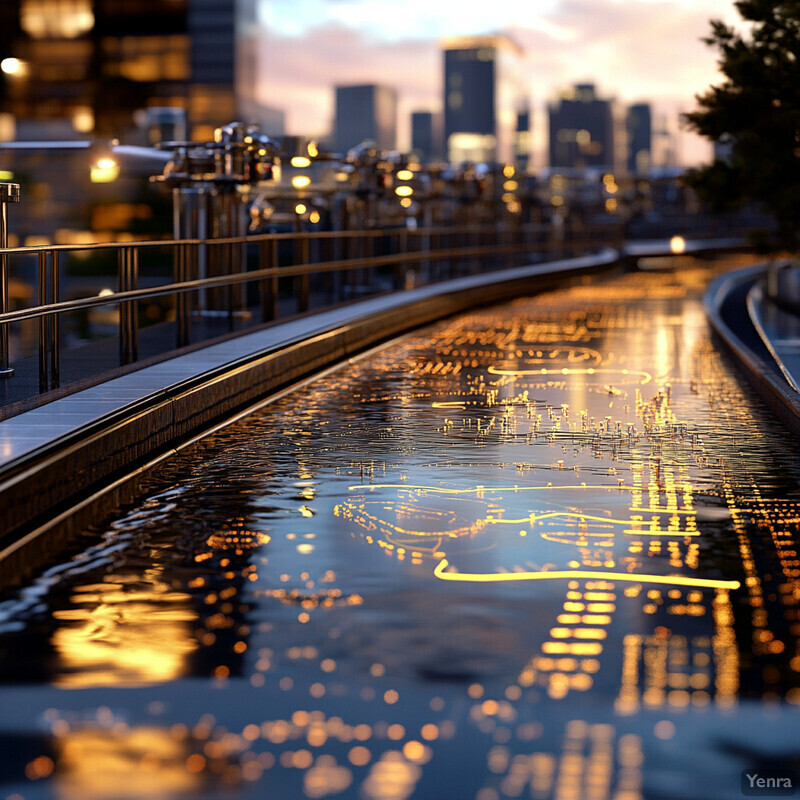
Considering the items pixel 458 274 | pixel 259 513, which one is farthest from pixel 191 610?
pixel 458 274

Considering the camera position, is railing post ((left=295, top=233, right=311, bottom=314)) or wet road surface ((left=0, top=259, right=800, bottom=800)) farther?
railing post ((left=295, top=233, right=311, bottom=314))

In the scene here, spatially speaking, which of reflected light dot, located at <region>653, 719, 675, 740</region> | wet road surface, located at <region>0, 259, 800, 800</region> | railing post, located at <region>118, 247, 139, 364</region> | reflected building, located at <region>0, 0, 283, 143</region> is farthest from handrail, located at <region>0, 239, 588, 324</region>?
reflected building, located at <region>0, 0, 283, 143</region>

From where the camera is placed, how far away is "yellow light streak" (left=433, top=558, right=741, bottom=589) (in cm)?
700

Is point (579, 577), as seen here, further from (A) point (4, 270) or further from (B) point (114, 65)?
(B) point (114, 65)

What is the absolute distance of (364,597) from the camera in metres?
6.66

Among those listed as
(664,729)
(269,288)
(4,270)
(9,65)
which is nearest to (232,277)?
(269,288)

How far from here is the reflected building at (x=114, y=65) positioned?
150m

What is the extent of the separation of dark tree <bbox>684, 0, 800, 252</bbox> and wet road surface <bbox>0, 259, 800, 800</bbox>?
861 centimetres

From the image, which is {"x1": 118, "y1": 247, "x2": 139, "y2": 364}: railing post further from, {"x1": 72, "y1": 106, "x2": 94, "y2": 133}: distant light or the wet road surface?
{"x1": 72, "y1": 106, "x2": 94, "y2": 133}: distant light

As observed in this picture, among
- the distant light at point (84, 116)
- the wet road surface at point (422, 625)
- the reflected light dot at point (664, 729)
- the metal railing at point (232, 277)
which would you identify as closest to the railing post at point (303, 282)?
the metal railing at point (232, 277)

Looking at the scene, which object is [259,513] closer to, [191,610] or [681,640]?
[191,610]

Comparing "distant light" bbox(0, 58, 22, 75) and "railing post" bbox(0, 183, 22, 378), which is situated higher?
"distant light" bbox(0, 58, 22, 75)

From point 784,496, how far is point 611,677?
4.23 metres

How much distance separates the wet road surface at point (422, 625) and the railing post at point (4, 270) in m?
1.92
